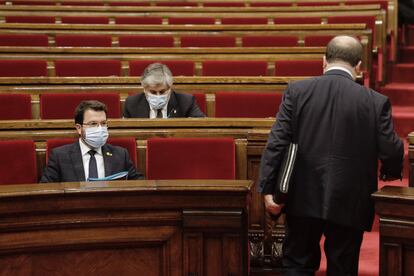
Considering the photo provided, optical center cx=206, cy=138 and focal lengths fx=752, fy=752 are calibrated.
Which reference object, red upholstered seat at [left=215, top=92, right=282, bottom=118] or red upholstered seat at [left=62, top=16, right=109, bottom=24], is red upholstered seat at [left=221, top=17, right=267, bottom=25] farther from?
red upholstered seat at [left=215, top=92, right=282, bottom=118]

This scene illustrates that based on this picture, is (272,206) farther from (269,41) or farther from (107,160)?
(269,41)

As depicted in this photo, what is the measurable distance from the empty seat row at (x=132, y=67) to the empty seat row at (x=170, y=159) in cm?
62

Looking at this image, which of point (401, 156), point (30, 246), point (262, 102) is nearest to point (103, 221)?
point (30, 246)

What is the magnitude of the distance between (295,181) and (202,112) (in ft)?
1.95

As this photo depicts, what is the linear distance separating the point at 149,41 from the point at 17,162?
3.23ft

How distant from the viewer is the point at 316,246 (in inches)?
34.8

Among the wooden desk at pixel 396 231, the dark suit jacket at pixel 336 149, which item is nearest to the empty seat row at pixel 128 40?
the dark suit jacket at pixel 336 149

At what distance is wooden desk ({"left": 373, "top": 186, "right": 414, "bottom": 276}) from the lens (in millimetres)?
759

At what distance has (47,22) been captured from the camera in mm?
2289

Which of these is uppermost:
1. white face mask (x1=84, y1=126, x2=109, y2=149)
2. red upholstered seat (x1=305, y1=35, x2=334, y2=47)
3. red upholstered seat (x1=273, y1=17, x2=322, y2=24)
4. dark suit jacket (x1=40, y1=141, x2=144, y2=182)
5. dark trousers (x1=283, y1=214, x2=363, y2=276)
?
red upholstered seat (x1=273, y1=17, x2=322, y2=24)

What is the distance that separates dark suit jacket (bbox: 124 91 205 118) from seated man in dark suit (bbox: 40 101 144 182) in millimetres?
265

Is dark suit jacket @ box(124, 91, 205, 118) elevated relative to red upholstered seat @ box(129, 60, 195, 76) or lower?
lower

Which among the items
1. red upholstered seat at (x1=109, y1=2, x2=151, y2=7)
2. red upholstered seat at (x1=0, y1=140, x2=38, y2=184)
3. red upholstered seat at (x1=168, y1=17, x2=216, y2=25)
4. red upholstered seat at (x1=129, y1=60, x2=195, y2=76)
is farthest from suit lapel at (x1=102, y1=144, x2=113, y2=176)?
red upholstered seat at (x1=109, y1=2, x2=151, y2=7)

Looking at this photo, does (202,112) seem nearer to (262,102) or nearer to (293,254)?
(262,102)
